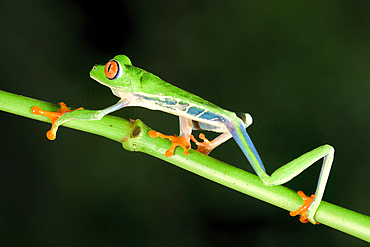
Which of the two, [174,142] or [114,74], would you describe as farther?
[174,142]

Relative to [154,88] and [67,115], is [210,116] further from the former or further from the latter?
[67,115]

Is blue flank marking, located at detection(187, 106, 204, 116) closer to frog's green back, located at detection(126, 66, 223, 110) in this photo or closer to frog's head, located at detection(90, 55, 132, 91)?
frog's green back, located at detection(126, 66, 223, 110)

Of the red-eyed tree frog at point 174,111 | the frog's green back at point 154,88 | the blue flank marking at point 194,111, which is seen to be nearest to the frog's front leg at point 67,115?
the red-eyed tree frog at point 174,111

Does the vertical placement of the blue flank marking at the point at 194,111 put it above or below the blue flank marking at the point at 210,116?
above

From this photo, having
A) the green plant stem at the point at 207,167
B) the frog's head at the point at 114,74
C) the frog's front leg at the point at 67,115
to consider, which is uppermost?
the frog's head at the point at 114,74

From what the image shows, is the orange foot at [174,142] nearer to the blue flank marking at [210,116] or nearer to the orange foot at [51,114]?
the blue flank marking at [210,116]

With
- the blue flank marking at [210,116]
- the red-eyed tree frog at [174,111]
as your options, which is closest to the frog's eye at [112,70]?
the red-eyed tree frog at [174,111]

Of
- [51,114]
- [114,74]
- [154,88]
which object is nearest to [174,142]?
[154,88]
